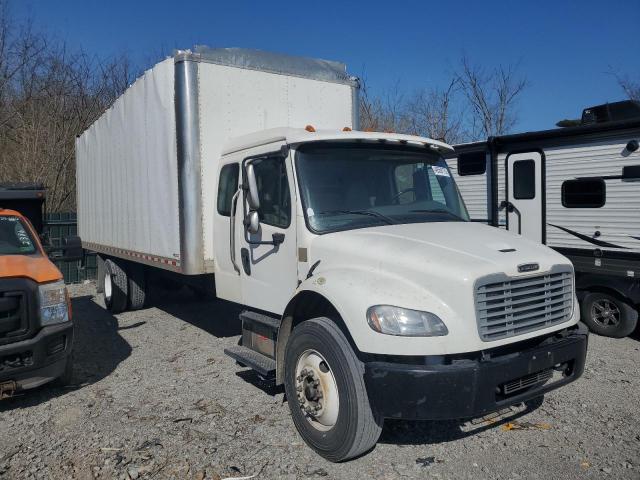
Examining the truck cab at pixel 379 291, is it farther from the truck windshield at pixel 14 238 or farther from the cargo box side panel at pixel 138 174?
the truck windshield at pixel 14 238

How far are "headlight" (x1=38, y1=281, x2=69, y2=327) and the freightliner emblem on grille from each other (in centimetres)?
431

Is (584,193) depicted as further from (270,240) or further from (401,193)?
(270,240)

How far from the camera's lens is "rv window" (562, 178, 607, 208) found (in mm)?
7551

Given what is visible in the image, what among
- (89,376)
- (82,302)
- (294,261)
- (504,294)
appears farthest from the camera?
(82,302)

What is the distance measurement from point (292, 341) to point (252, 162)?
1794 mm

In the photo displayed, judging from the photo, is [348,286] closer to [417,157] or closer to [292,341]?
[292,341]

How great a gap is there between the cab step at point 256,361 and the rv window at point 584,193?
5302mm

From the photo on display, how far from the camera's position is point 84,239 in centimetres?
1187

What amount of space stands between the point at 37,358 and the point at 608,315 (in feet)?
23.3

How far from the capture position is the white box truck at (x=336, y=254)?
349cm

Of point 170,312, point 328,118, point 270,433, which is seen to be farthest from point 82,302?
point 270,433

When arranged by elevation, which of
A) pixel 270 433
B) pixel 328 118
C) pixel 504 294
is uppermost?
pixel 328 118

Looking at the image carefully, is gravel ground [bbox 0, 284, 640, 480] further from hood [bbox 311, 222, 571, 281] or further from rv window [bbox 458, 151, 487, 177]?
rv window [bbox 458, 151, 487, 177]

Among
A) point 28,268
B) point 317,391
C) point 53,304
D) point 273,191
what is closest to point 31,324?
point 53,304
